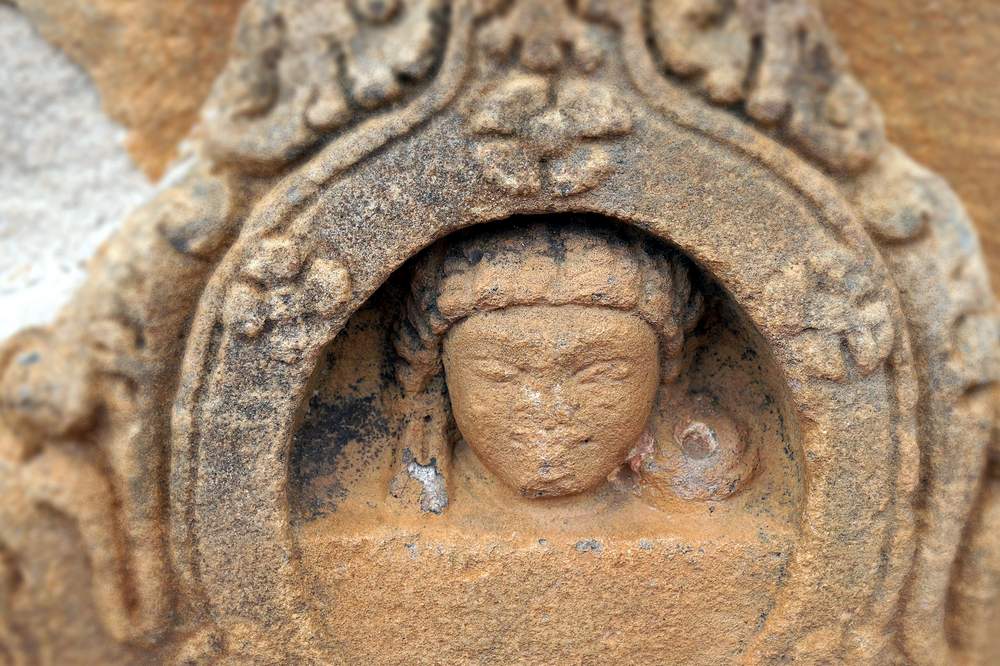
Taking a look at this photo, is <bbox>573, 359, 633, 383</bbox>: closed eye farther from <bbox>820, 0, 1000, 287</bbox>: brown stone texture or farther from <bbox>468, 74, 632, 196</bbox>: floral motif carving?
<bbox>820, 0, 1000, 287</bbox>: brown stone texture

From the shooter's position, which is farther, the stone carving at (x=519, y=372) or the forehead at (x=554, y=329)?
the forehead at (x=554, y=329)

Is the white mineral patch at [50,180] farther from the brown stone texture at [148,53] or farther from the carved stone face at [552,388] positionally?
the carved stone face at [552,388]

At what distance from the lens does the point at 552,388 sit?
4.85ft

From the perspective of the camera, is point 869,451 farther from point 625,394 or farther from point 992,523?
point 625,394

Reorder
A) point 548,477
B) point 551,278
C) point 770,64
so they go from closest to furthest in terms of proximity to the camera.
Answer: point 770,64 → point 551,278 → point 548,477

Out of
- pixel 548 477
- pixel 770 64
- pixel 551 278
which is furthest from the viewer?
pixel 548 477

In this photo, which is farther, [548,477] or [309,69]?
[548,477]

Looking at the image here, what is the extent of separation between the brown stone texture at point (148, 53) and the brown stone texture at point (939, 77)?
1.05 metres

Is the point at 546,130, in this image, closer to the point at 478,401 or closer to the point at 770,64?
the point at 770,64

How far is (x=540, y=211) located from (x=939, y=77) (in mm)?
802

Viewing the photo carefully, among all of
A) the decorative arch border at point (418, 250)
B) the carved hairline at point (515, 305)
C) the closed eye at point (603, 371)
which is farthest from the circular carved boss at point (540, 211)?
the closed eye at point (603, 371)

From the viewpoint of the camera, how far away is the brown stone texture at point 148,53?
56.8 inches

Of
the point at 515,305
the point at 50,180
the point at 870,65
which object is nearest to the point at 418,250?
the point at 515,305

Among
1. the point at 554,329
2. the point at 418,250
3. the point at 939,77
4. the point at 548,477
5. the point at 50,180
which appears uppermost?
the point at 939,77
